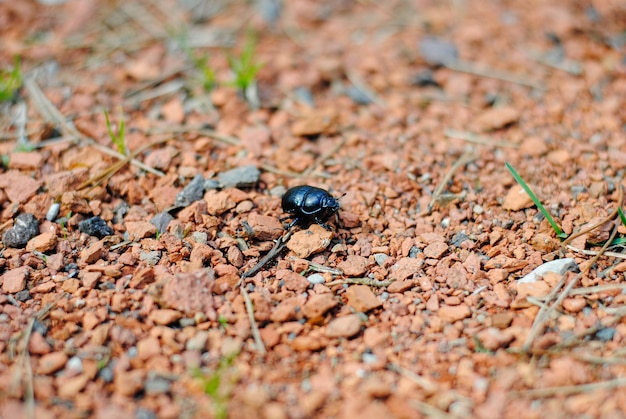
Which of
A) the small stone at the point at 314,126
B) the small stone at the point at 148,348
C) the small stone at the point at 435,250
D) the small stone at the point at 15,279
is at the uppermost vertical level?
the small stone at the point at 314,126

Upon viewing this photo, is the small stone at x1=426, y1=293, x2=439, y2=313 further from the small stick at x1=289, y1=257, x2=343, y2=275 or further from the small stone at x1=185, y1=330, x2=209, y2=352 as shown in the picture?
the small stone at x1=185, y1=330, x2=209, y2=352

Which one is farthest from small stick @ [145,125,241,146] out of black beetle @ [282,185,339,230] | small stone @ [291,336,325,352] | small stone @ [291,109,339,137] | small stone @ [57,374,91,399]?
small stone @ [57,374,91,399]

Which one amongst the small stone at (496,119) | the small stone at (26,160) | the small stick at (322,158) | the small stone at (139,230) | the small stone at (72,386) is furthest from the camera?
the small stone at (496,119)

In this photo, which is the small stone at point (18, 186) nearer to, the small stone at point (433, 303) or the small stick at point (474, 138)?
the small stone at point (433, 303)

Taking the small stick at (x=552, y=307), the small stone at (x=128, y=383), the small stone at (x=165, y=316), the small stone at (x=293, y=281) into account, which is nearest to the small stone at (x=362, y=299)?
the small stone at (x=293, y=281)

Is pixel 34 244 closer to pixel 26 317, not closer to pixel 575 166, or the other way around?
pixel 26 317

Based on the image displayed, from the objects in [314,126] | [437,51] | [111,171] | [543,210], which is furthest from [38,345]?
[437,51]

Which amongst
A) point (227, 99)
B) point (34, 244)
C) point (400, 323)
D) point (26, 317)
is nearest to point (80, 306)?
point (26, 317)
